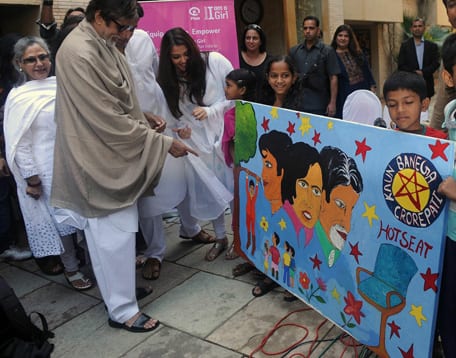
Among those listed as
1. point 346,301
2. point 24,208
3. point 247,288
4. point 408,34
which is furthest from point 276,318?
point 408,34

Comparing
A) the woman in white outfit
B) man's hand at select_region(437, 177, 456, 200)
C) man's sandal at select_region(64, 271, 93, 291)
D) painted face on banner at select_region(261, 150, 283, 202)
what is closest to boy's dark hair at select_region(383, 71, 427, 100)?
man's hand at select_region(437, 177, 456, 200)

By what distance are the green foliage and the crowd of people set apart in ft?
0.51

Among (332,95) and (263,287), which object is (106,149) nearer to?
(263,287)

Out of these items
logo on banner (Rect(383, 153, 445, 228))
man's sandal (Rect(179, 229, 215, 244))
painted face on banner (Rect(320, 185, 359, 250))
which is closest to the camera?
logo on banner (Rect(383, 153, 445, 228))

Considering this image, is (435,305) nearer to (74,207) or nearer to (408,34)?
(74,207)

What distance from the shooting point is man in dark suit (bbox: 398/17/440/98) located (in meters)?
6.65

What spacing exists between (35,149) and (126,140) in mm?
969

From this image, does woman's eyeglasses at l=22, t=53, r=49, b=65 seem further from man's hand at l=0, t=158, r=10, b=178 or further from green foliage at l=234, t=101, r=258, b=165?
green foliage at l=234, t=101, r=258, b=165

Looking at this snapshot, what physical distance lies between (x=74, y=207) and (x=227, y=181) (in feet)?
4.32

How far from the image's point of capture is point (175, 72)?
3.41 meters

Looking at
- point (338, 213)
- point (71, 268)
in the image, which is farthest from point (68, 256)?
point (338, 213)

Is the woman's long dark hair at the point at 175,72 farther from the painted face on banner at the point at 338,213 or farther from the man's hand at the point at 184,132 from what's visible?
the painted face on banner at the point at 338,213

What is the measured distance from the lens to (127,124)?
8.48 feet

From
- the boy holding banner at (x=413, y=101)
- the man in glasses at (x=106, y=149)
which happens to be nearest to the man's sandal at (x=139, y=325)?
A: the man in glasses at (x=106, y=149)
